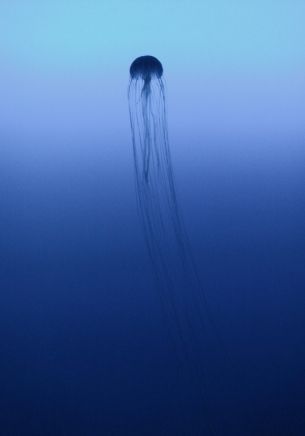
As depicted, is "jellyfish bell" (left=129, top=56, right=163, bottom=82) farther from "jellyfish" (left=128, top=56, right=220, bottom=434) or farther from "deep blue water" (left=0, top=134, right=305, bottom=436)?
"deep blue water" (left=0, top=134, right=305, bottom=436)

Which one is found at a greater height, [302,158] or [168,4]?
[168,4]

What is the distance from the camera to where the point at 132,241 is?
2.13 metres

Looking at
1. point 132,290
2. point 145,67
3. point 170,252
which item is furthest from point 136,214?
point 145,67

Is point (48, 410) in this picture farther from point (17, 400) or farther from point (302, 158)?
point (302, 158)

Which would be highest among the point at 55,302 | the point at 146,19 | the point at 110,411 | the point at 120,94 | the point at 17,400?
the point at 146,19

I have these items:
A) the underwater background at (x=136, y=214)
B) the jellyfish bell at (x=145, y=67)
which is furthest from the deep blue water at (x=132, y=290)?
the jellyfish bell at (x=145, y=67)

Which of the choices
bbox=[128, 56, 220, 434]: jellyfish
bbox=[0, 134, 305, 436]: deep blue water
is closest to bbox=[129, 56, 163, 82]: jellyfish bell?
bbox=[128, 56, 220, 434]: jellyfish

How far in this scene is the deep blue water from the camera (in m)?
2.08

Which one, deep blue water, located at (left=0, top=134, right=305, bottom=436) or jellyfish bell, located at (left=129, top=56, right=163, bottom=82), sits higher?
jellyfish bell, located at (left=129, top=56, right=163, bottom=82)

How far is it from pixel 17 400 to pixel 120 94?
5.45 ft

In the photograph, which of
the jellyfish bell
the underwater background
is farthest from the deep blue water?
the jellyfish bell

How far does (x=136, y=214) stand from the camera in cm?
213

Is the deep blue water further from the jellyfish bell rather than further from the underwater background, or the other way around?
the jellyfish bell

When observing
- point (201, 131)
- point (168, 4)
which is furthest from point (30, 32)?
point (201, 131)
